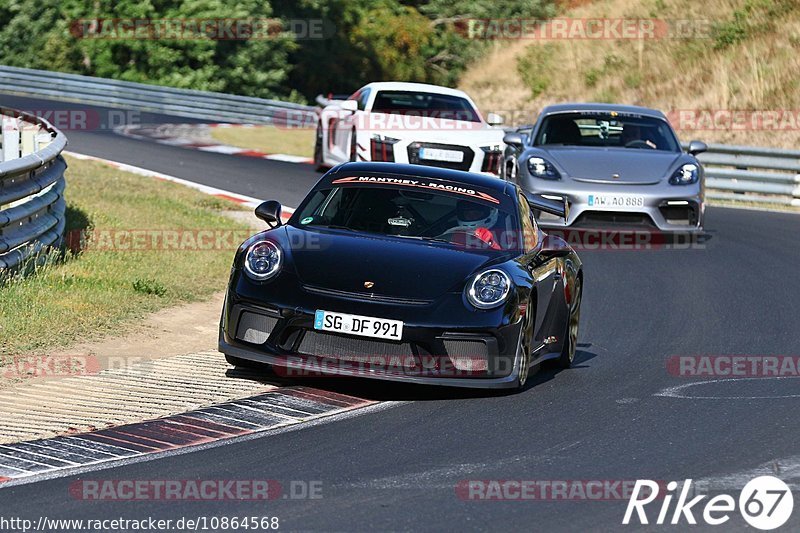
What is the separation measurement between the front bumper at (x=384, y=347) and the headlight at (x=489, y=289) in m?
0.10

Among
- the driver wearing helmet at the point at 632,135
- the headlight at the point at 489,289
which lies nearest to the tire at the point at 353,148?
the driver wearing helmet at the point at 632,135

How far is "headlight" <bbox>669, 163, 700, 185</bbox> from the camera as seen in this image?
50.5 feet

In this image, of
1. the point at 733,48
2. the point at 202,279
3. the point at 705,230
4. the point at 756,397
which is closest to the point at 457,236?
the point at 756,397

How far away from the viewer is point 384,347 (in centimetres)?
758

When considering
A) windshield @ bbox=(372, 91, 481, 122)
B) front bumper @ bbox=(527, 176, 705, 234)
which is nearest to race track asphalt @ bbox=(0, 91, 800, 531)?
front bumper @ bbox=(527, 176, 705, 234)

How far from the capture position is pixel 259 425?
7.08m

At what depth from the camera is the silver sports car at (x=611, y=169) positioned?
15023mm

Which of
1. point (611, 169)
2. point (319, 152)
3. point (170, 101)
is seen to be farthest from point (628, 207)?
point (170, 101)

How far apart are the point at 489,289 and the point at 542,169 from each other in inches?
307

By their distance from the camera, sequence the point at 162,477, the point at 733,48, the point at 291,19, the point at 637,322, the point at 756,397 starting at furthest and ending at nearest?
the point at 291,19, the point at 733,48, the point at 637,322, the point at 756,397, the point at 162,477

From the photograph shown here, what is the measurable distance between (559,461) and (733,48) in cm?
2893

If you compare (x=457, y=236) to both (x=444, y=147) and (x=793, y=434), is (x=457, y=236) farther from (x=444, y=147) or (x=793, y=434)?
(x=444, y=147)

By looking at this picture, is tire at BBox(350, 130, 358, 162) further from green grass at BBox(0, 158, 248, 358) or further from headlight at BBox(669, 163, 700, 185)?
headlight at BBox(669, 163, 700, 185)

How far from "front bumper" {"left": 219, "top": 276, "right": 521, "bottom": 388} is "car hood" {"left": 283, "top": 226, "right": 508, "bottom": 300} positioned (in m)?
0.18
